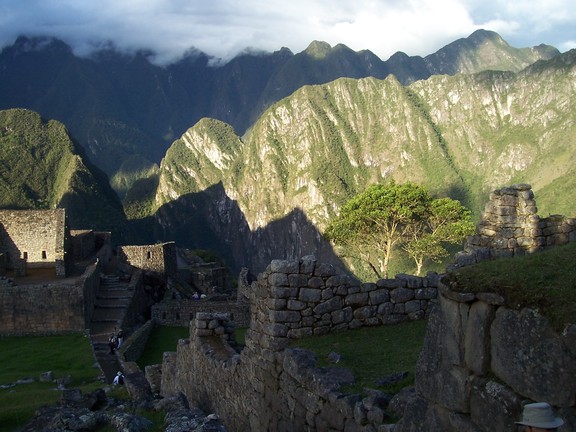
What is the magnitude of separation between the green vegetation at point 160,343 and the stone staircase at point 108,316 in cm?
126

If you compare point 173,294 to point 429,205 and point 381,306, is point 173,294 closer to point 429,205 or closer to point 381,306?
point 429,205

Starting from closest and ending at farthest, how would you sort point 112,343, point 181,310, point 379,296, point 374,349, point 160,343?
point 374,349
point 379,296
point 112,343
point 160,343
point 181,310

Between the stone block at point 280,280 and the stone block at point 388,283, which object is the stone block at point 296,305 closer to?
the stone block at point 280,280

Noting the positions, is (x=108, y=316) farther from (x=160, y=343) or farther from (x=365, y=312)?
(x=365, y=312)

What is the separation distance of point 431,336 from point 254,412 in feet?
14.0

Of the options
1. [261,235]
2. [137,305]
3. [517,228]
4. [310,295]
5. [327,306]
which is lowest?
[137,305]

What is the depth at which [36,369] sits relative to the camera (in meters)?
19.5

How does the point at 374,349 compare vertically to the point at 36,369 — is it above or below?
above

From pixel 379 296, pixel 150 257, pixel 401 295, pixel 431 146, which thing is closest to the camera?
pixel 379 296

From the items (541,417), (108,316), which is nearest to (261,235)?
(108,316)

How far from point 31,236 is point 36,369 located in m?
18.0

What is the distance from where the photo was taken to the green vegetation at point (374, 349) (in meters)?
6.10

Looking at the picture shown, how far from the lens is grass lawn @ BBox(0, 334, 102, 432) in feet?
42.1

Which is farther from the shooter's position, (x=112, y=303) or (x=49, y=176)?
(x=49, y=176)
